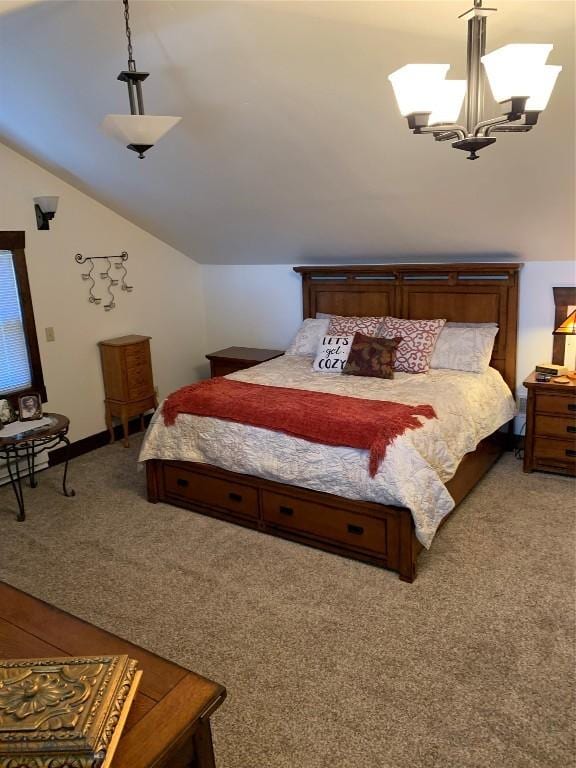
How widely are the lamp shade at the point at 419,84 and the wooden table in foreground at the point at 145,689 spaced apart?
1.73 meters

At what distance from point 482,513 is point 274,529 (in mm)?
1202

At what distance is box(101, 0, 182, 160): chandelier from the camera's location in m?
2.40

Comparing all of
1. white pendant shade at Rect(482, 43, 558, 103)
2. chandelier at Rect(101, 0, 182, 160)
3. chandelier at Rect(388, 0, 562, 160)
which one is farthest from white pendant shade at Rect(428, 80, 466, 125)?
chandelier at Rect(101, 0, 182, 160)

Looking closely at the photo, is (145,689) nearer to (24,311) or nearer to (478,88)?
(478,88)

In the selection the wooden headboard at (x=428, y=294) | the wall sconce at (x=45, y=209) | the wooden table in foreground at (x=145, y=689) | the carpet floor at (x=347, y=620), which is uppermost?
→ the wall sconce at (x=45, y=209)

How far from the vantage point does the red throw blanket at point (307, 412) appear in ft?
9.47

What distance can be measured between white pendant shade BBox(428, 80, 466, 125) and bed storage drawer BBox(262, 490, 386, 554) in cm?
178

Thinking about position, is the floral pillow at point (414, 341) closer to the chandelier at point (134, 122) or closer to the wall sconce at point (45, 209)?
the chandelier at point (134, 122)

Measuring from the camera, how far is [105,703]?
1109mm

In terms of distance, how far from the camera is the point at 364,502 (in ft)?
9.45

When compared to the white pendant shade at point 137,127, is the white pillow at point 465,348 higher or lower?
lower

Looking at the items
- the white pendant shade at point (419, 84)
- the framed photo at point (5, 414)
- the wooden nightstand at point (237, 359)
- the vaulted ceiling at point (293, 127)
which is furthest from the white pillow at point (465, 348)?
the framed photo at point (5, 414)

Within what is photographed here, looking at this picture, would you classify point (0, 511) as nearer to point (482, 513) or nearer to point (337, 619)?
point (337, 619)

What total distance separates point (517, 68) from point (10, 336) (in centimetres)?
369
